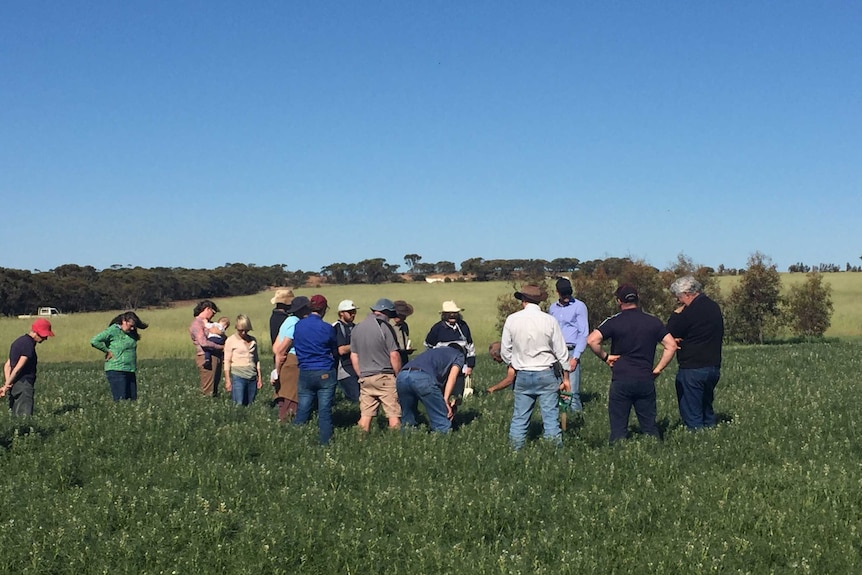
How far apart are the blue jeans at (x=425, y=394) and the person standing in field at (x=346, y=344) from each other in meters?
0.86

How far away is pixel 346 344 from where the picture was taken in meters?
12.1

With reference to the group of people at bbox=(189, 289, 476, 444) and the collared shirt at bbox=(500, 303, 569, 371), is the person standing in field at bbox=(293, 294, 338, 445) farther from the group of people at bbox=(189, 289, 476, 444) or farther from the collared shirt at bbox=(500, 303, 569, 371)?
the collared shirt at bbox=(500, 303, 569, 371)

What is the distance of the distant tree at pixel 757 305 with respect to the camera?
49.7 metres

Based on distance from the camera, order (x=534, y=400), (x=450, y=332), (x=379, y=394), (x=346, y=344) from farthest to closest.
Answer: (x=450, y=332)
(x=346, y=344)
(x=379, y=394)
(x=534, y=400)

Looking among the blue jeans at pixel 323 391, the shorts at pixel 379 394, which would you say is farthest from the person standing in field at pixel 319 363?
the shorts at pixel 379 394

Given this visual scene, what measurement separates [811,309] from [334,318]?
39059 millimetres

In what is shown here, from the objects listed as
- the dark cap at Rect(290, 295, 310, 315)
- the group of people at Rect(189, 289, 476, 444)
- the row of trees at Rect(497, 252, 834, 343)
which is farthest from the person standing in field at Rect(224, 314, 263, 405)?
the row of trees at Rect(497, 252, 834, 343)

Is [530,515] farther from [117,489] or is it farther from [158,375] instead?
[158,375]

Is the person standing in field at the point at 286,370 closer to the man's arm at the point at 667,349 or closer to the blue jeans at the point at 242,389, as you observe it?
the blue jeans at the point at 242,389

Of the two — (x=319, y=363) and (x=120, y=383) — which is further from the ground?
(x=319, y=363)

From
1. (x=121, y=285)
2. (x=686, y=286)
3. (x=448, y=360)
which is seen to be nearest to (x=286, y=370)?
(x=448, y=360)

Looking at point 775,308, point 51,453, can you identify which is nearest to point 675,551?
point 51,453

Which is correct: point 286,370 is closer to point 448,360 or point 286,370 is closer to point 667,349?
point 448,360

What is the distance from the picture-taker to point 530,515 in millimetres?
7414
